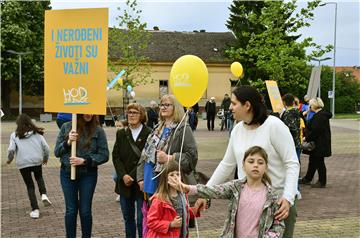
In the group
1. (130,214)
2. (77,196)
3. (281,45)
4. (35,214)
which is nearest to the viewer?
(77,196)

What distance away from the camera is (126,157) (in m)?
5.73

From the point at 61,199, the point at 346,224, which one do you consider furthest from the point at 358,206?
the point at 61,199

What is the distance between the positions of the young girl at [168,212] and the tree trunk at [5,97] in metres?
41.7

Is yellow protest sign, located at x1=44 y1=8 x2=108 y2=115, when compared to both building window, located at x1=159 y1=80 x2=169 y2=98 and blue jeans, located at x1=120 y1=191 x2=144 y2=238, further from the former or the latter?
building window, located at x1=159 y1=80 x2=169 y2=98

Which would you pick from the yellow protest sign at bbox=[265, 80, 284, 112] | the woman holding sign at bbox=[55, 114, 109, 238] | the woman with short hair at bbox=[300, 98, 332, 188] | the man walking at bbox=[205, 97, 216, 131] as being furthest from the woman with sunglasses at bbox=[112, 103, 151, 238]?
the man walking at bbox=[205, 97, 216, 131]

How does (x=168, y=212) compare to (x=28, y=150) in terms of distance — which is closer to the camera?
(x=168, y=212)

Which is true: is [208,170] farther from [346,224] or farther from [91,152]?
[91,152]

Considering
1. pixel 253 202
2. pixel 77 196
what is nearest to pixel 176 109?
pixel 77 196

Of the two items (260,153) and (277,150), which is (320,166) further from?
(260,153)

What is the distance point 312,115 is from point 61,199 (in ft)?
18.8

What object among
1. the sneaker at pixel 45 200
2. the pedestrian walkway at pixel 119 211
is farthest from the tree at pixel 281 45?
the sneaker at pixel 45 200

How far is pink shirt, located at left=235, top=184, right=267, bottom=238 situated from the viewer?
134 inches

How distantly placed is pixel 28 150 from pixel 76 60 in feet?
9.28

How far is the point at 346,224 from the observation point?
7.00 m
